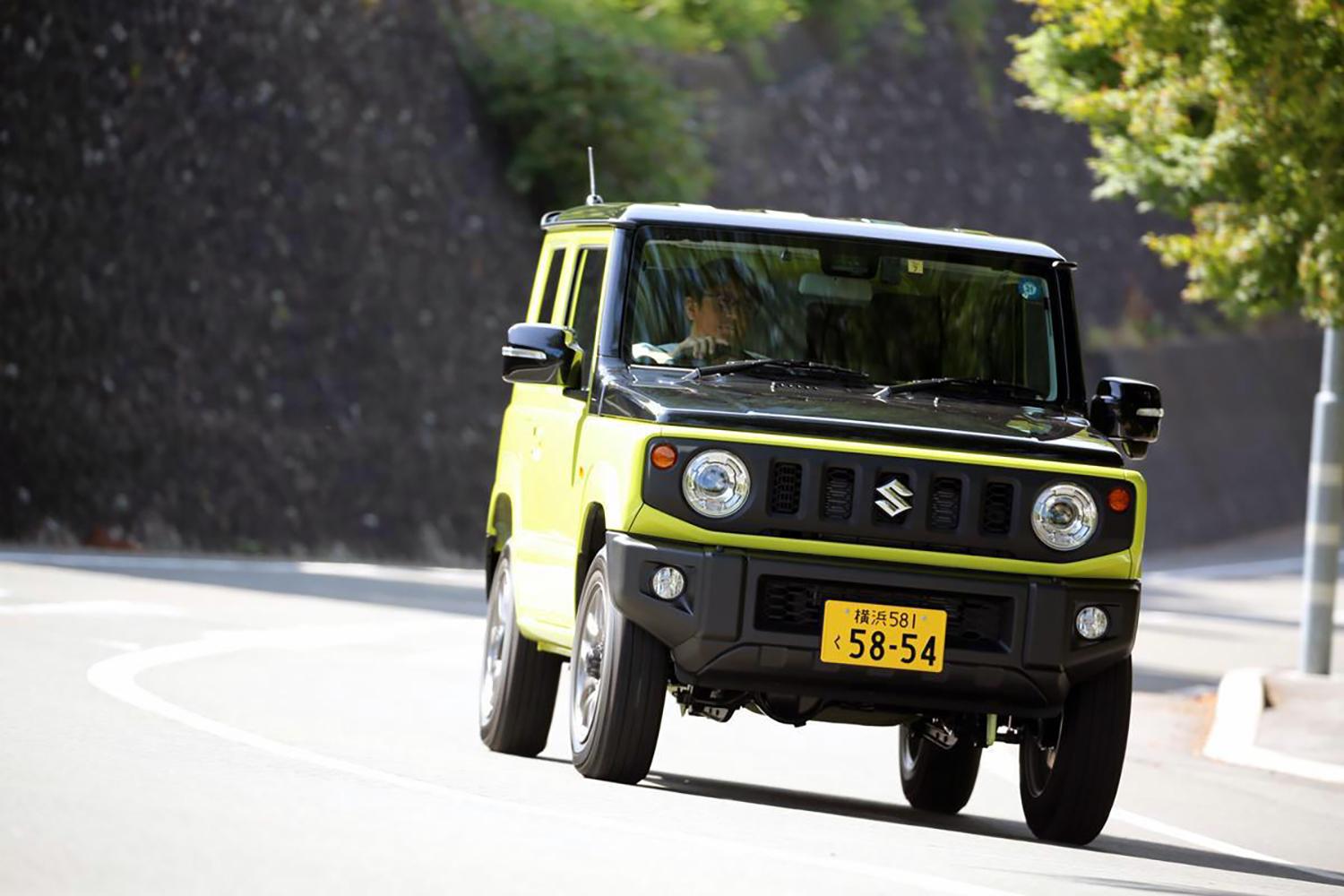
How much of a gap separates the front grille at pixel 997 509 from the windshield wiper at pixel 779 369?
3.28 feet

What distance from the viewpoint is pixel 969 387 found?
10.5 m

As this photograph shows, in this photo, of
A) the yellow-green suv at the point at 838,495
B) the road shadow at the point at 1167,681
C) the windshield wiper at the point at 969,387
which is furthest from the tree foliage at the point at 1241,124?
the windshield wiper at the point at 969,387

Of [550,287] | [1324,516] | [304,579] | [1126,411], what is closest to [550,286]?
[550,287]

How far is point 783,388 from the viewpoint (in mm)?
10109

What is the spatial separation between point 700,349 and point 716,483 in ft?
3.72

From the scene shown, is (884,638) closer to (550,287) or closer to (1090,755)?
(1090,755)

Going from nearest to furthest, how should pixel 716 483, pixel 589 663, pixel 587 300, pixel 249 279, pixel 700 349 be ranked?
pixel 716 483 → pixel 589 663 → pixel 700 349 → pixel 587 300 → pixel 249 279

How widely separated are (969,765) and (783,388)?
7.15 feet

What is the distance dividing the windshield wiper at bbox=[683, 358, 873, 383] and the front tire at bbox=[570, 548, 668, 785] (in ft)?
2.73

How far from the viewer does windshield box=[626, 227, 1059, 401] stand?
34.4 feet

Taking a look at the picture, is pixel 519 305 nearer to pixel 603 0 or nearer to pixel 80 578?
pixel 603 0

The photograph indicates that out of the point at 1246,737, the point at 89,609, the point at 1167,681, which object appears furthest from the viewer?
the point at 1167,681

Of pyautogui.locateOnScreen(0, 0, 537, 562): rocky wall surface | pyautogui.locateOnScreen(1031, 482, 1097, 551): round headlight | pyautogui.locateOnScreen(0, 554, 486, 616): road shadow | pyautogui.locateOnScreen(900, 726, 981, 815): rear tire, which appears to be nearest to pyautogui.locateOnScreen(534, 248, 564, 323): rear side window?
pyautogui.locateOnScreen(900, 726, 981, 815): rear tire

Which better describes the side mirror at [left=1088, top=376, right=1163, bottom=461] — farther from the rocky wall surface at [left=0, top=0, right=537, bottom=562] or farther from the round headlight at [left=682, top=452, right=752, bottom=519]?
the rocky wall surface at [left=0, top=0, right=537, bottom=562]
